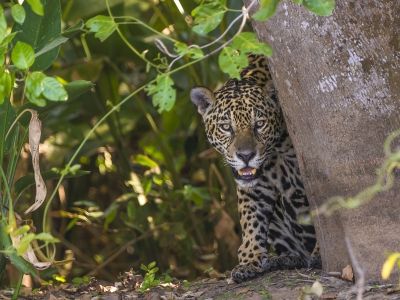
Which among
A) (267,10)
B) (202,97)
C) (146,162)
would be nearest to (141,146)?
(146,162)

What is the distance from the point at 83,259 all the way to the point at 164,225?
5.48ft

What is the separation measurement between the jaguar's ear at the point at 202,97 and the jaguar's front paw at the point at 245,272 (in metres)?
1.15

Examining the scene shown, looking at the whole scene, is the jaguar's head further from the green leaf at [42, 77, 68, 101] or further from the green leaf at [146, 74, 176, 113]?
the green leaf at [42, 77, 68, 101]

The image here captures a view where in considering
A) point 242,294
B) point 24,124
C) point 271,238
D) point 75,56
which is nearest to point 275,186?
point 271,238

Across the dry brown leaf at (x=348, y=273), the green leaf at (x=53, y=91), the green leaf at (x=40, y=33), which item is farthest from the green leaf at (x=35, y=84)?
the dry brown leaf at (x=348, y=273)

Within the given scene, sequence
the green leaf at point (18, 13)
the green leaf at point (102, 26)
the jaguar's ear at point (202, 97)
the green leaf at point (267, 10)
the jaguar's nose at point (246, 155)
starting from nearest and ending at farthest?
the green leaf at point (267, 10)
the green leaf at point (18, 13)
the green leaf at point (102, 26)
the jaguar's nose at point (246, 155)
the jaguar's ear at point (202, 97)

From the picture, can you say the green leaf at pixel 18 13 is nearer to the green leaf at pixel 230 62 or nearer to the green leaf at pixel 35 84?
the green leaf at pixel 35 84

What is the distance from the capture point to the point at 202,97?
23.7 feet

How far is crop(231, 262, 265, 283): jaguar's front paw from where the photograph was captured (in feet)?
21.5

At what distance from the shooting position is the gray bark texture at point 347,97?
5398mm

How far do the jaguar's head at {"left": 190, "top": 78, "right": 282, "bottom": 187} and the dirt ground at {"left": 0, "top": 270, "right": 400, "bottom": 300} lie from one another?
2.27 ft

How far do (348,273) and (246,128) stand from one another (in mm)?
1387

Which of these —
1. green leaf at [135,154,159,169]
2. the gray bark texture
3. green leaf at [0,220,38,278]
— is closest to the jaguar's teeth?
the gray bark texture

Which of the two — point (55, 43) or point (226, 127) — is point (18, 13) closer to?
point (55, 43)
